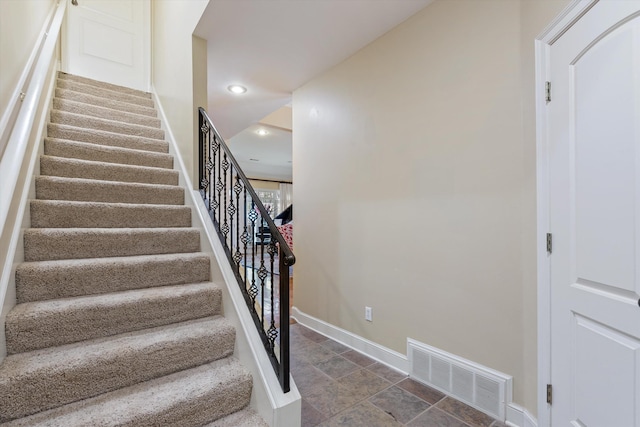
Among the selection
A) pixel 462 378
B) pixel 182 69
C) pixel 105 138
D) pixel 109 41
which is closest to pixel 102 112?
pixel 105 138

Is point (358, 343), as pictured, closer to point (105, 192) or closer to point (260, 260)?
point (260, 260)

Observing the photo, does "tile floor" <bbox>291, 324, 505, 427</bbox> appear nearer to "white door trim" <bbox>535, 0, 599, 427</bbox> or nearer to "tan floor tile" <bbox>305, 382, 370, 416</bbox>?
"tan floor tile" <bbox>305, 382, 370, 416</bbox>

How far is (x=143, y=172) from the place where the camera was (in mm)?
2520

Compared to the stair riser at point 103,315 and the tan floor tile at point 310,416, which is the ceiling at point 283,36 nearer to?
the stair riser at point 103,315

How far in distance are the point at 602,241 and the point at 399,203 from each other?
1228 mm

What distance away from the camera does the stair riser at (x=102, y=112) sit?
286cm

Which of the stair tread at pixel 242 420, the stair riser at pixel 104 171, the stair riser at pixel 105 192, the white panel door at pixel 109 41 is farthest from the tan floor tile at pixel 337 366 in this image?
the white panel door at pixel 109 41

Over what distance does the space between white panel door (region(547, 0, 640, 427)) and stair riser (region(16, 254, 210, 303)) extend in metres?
2.02

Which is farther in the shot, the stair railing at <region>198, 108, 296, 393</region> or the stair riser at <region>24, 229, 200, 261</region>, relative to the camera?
the stair riser at <region>24, 229, 200, 261</region>

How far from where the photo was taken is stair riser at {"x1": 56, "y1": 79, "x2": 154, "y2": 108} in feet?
10.7

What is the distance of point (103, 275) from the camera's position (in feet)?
5.52

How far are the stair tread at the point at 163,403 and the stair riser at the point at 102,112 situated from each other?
110 inches

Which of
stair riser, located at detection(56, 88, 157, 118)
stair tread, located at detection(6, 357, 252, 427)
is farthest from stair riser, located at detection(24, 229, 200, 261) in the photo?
stair riser, located at detection(56, 88, 157, 118)

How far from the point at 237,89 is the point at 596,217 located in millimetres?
3383
